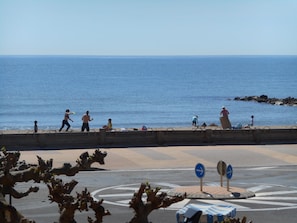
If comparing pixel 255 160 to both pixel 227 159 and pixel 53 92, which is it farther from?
pixel 53 92

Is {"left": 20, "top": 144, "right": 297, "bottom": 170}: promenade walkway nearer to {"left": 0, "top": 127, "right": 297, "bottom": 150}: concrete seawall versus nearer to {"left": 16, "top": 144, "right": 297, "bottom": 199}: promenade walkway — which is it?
{"left": 16, "top": 144, "right": 297, "bottom": 199}: promenade walkway

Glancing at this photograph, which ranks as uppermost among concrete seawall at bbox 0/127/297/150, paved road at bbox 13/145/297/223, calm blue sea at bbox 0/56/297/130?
calm blue sea at bbox 0/56/297/130

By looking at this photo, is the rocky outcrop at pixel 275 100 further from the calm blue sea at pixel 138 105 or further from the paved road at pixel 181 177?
the paved road at pixel 181 177

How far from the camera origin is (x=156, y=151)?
117 ft

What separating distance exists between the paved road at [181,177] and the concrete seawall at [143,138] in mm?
1136

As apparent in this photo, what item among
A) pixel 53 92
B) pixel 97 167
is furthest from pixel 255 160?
pixel 53 92

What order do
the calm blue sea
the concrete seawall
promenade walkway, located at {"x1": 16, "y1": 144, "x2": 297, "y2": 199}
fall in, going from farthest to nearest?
the calm blue sea
the concrete seawall
promenade walkway, located at {"x1": 16, "y1": 144, "x2": 297, "y2": 199}

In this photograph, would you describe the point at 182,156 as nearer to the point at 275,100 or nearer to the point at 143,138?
the point at 143,138

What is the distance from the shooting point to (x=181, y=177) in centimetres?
2895

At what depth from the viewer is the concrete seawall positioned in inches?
1428

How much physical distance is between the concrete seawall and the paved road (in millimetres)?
1136

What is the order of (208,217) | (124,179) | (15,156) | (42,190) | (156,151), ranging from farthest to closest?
(156,151)
(124,179)
(42,190)
(208,217)
(15,156)

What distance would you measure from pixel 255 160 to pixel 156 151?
15.1ft

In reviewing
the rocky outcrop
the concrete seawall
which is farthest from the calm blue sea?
the concrete seawall
